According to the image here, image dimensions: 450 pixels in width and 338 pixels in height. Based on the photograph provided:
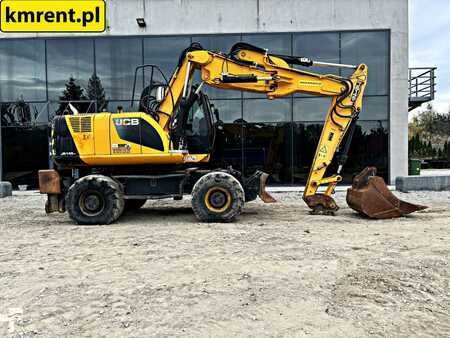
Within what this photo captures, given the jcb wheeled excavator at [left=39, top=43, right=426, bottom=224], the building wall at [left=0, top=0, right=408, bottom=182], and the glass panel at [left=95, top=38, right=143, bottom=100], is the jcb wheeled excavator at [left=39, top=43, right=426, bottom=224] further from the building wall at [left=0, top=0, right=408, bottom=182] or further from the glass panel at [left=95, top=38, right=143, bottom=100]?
the building wall at [left=0, top=0, right=408, bottom=182]

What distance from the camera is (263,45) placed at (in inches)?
624

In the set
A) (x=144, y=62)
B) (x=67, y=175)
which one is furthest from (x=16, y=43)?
(x=67, y=175)

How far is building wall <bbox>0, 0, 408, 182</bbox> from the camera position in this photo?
15.5 meters

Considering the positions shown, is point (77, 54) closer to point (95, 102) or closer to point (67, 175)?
point (95, 102)

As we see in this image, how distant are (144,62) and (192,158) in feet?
27.9

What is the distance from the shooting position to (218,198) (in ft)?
26.8

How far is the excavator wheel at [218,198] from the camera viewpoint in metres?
8.11

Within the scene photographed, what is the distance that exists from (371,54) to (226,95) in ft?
20.1

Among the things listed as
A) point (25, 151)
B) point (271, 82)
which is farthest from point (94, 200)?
point (25, 151)

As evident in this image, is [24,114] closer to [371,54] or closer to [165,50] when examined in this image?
[165,50]

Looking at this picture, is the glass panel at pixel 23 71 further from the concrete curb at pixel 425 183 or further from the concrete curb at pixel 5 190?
the concrete curb at pixel 425 183

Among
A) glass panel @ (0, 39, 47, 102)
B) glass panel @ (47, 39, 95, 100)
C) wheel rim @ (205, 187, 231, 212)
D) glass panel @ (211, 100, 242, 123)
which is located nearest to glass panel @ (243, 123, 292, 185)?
glass panel @ (211, 100, 242, 123)

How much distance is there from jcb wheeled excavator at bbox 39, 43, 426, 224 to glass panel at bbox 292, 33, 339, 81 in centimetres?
730

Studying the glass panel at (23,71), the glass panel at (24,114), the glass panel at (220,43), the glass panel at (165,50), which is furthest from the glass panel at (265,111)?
the glass panel at (23,71)
